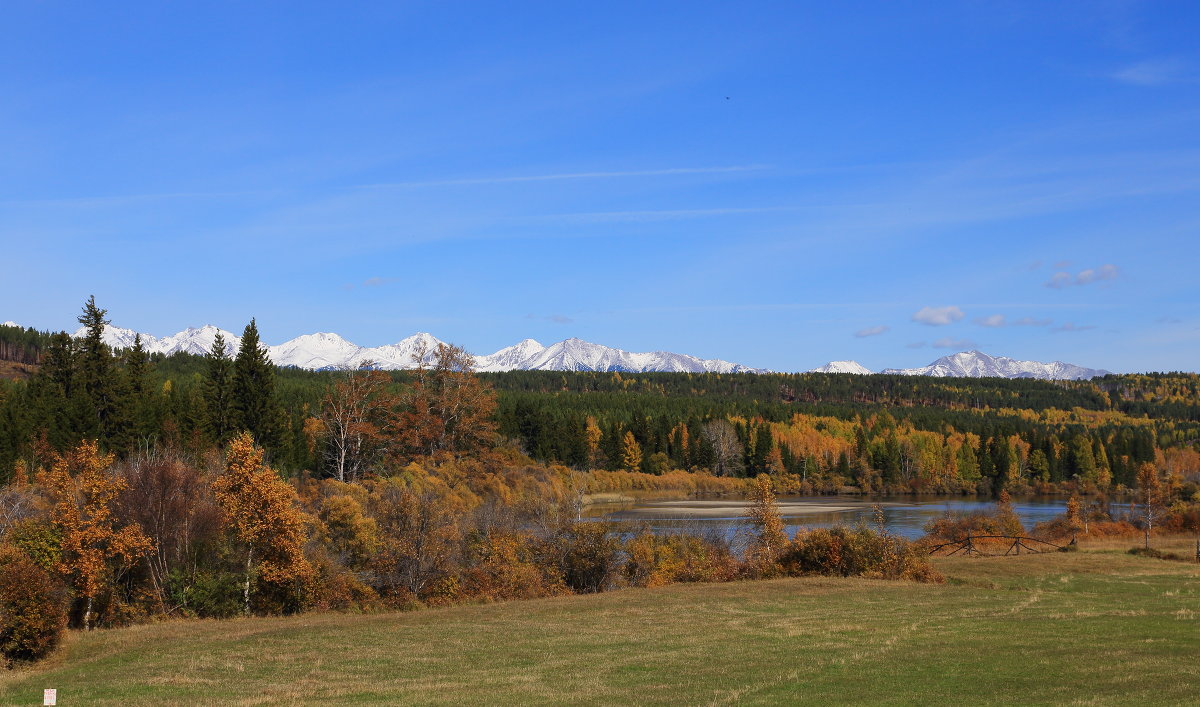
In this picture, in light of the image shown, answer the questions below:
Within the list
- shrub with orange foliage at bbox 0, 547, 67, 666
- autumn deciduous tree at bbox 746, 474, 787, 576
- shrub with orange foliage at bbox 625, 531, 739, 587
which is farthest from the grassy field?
autumn deciduous tree at bbox 746, 474, 787, 576

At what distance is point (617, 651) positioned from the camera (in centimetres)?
A: 2559

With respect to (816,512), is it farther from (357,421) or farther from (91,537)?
(91,537)

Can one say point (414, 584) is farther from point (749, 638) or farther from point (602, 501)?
point (602, 501)

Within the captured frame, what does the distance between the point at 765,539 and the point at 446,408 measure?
4482 cm

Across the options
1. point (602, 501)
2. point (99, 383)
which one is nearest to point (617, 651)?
point (99, 383)

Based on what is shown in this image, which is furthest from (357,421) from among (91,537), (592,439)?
(592,439)

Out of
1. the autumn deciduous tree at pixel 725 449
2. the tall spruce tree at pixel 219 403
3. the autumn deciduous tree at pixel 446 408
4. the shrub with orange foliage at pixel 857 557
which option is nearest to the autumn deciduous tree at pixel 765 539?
the shrub with orange foliage at pixel 857 557

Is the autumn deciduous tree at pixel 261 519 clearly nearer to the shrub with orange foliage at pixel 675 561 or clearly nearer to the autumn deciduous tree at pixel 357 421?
the shrub with orange foliage at pixel 675 561

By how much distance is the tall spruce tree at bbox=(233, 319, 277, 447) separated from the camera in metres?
71.9

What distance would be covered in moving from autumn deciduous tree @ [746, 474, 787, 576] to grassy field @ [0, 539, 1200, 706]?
11.1 m

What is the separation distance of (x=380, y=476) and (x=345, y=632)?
148 feet

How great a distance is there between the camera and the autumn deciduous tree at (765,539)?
49406 millimetres

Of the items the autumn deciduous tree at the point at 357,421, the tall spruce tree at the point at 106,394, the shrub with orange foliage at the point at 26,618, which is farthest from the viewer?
the autumn deciduous tree at the point at 357,421

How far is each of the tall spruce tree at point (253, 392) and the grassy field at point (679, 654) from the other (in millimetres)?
39543
